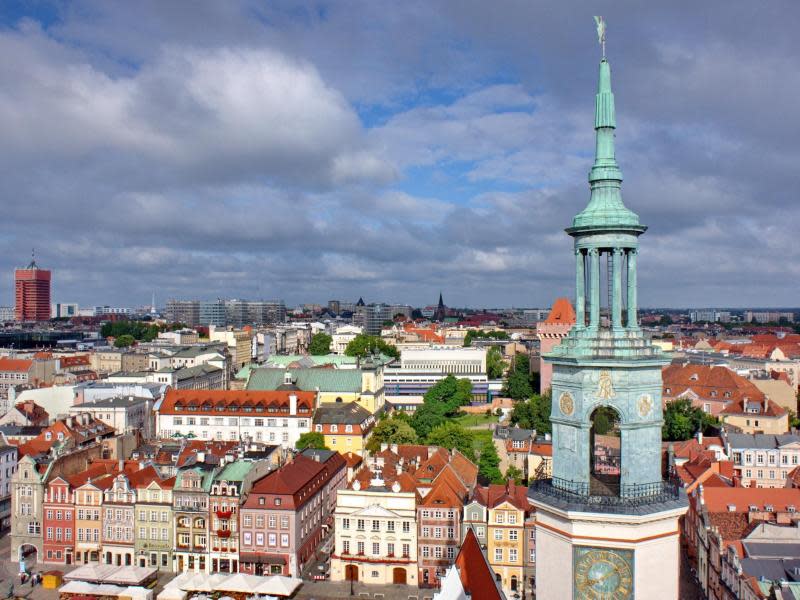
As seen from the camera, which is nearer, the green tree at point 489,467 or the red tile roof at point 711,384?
the green tree at point 489,467

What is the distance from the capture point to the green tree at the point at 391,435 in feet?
261

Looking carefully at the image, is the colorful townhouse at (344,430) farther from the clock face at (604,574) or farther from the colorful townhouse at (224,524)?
the clock face at (604,574)

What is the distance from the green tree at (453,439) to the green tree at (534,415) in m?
12.6

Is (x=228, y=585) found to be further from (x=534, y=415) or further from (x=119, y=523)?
(x=534, y=415)

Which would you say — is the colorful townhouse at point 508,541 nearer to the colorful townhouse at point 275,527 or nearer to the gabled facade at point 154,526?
the colorful townhouse at point 275,527

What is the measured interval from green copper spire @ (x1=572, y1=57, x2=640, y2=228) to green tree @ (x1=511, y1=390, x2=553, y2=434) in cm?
6955

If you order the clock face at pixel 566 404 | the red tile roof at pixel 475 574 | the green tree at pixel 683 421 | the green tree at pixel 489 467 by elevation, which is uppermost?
the clock face at pixel 566 404

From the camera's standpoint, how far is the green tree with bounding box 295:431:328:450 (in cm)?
7881

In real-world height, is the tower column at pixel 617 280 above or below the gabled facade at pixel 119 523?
above

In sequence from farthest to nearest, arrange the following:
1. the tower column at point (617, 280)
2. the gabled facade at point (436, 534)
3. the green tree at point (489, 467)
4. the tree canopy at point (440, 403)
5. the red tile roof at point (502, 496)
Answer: the tree canopy at point (440, 403), the green tree at point (489, 467), the gabled facade at point (436, 534), the red tile roof at point (502, 496), the tower column at point (617, 280)

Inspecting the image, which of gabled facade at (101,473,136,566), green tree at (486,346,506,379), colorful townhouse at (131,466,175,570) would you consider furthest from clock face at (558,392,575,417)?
green tree at (486,346,506,379)

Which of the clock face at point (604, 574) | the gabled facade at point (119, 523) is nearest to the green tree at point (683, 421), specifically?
the gabled facade at point (119, 523)

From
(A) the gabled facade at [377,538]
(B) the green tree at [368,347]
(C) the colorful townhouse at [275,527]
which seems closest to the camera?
(A) the gabled facade at [377,538]

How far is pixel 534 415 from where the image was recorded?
88.6m
